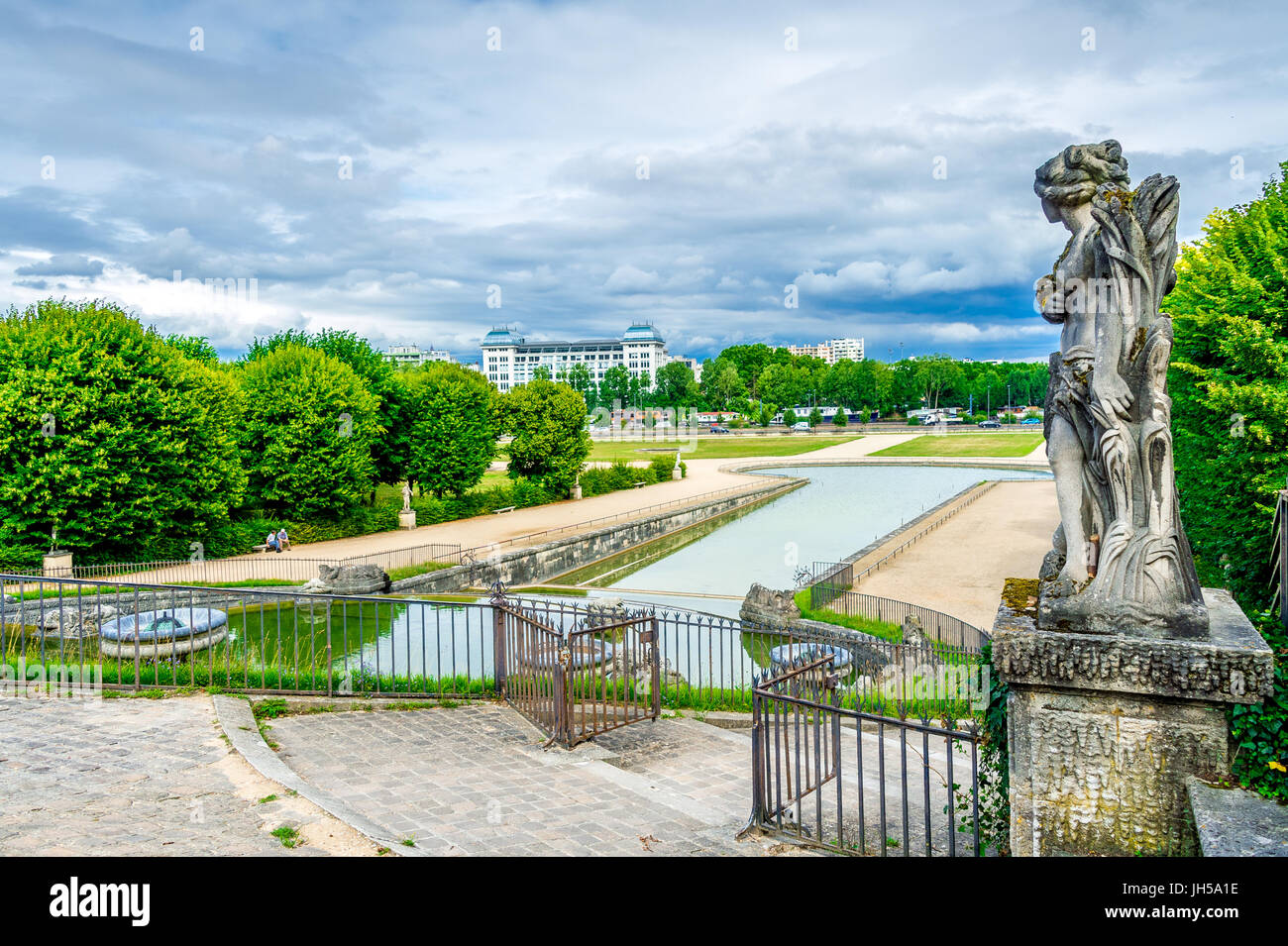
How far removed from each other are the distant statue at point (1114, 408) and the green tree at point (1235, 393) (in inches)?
343

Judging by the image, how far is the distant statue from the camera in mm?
3865

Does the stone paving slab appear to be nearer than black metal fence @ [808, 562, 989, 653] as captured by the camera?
Yes

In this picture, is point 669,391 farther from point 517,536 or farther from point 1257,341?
point 1257,341

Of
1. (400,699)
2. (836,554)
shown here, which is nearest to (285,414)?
(836,554)

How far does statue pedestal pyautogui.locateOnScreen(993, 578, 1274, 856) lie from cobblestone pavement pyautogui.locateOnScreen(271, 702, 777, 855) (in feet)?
5.82

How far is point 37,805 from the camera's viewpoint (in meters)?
5.21

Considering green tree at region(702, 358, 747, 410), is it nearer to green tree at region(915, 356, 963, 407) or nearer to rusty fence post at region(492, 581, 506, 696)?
green tree at region(915, 356, 963, 407)

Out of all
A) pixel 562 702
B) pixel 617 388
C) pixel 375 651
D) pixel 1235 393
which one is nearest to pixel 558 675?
pixel 562 702

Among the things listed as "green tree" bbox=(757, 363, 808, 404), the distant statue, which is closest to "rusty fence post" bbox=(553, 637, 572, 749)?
the distant statue

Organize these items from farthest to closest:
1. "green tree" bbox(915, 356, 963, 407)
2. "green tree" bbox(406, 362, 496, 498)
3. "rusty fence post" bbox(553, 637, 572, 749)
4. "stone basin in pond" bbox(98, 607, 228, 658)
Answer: "green tree" bbox(915, 356, 963, 407) < "green tree" bbox(406, 362, 496, 498) < "stone basin in pond" bbox(98, 607, 228, 658) < "rusty fence post" bbox(553, 637, 572, 749)

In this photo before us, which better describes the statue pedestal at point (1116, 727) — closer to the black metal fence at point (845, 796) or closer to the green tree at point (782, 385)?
the black metal fence at point (845, 796)

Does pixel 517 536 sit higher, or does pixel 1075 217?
pixel 1075 217

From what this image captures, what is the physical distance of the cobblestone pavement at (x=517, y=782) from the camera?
5.11 m
